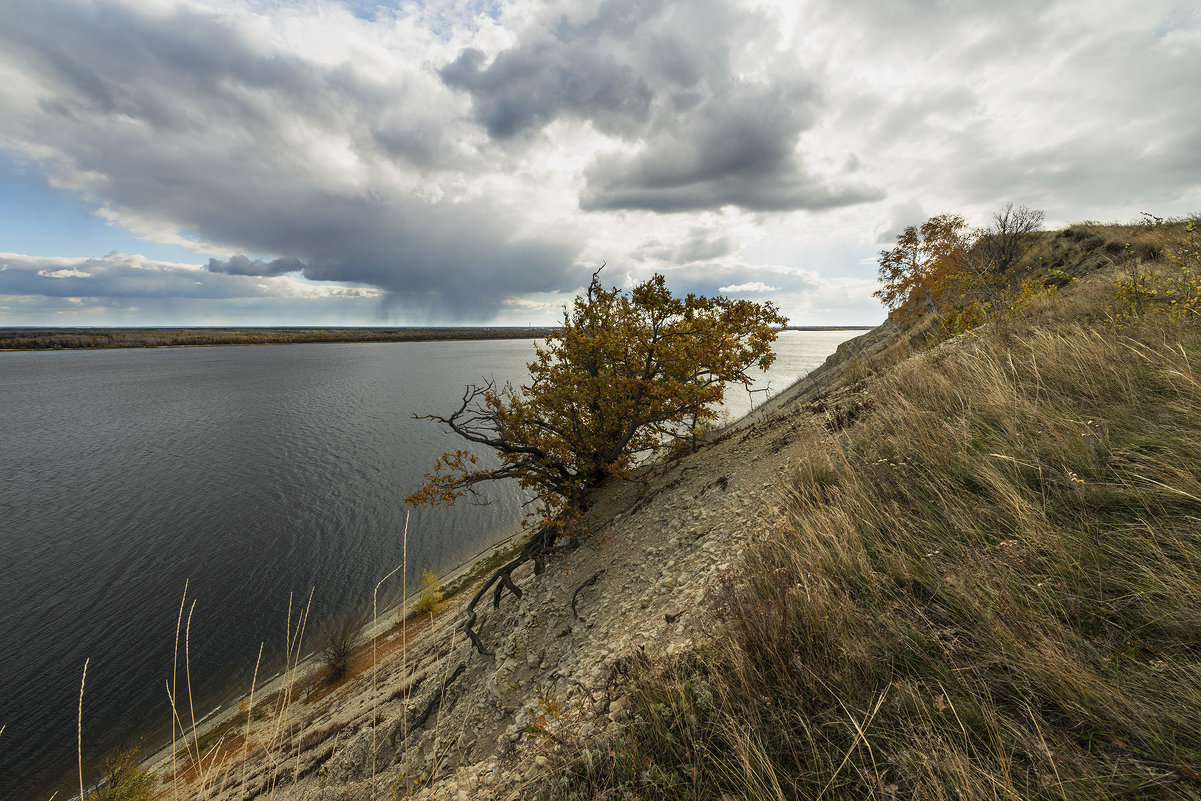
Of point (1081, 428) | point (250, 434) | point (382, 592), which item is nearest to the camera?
point (1081, 428)

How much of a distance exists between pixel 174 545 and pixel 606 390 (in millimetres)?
27412

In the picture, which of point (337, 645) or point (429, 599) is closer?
point (337, 645)

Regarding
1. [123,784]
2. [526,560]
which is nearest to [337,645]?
[123,784]

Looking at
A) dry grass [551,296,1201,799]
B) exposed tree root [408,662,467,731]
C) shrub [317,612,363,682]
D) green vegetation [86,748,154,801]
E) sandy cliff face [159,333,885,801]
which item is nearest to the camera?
dry grass [551,296,1201,799]

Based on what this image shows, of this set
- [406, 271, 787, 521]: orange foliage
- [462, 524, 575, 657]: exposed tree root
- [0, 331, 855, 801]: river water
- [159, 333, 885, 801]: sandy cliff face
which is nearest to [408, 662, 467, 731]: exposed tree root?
[159, 333, 885, 801]: sandy cliff face

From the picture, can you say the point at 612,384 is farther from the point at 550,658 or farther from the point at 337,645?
the point at 337,645

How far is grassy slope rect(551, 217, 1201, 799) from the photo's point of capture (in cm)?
212

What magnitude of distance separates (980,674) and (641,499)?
988cm

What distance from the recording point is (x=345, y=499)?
28.7 meters

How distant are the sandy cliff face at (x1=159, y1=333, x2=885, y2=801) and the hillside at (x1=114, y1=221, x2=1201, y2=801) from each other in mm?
105

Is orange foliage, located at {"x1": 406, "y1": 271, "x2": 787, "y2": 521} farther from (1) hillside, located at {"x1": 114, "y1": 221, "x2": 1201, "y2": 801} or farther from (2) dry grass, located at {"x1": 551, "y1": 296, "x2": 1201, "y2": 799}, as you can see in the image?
(2) dry grass, located at {"x1": 551, "y1": 296, "x2": 1201, "y2": 799}

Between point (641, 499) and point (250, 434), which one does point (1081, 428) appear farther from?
point (250, 434)

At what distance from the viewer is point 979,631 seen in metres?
2.80

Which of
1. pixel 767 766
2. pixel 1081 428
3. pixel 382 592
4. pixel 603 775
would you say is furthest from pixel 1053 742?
pixel 382 592
